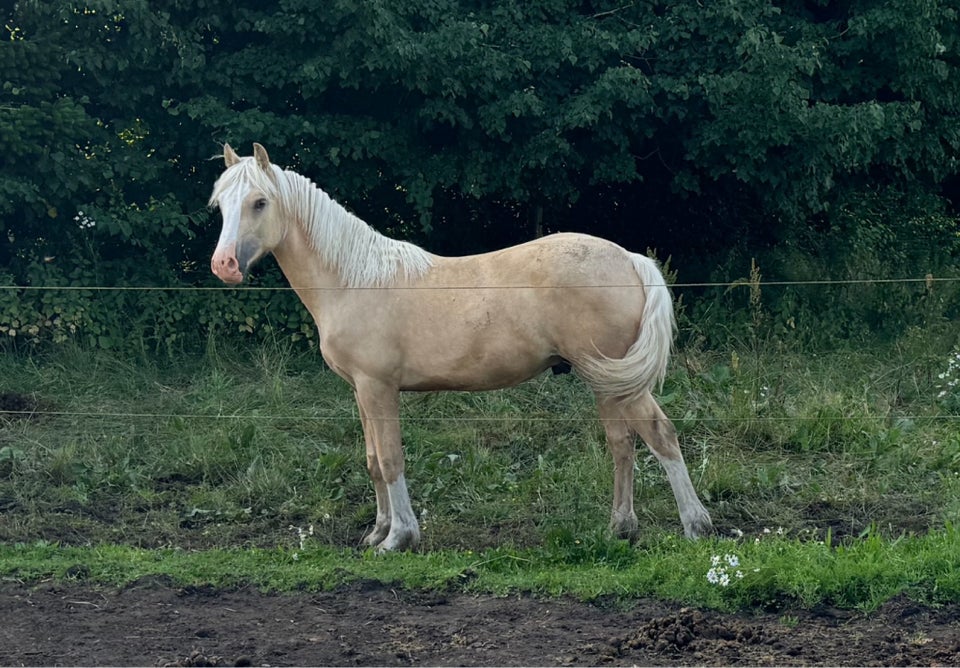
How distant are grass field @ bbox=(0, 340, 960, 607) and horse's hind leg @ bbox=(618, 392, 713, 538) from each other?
153mm

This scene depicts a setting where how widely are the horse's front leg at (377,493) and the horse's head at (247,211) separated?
1.05 meters

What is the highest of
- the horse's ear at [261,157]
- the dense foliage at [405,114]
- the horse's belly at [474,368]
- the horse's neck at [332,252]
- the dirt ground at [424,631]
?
the dense foliage at [405,114]

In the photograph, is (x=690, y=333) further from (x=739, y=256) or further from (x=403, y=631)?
(x=403, y=631)

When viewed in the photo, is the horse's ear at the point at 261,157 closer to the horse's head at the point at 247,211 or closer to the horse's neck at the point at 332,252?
the horse's head at the point at 247,211

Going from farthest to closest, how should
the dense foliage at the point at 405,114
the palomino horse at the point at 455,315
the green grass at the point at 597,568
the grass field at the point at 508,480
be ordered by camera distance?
1. the dense foliage at the point at 405,114
2. the palomino horse at the point at 455,315
3. the grass field at the point at 508,480
4. the green grass at the point at 597,568

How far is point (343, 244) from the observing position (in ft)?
19.8

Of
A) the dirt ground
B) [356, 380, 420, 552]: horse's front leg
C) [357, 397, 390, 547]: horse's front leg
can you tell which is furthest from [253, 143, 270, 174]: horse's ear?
the dirt ground

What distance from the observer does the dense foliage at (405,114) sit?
30.0 ft

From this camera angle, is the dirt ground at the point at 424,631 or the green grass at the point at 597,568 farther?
the green grass at the point at 597,568

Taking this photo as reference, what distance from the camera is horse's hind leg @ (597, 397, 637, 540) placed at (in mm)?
5887

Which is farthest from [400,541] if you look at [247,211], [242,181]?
[242,181]

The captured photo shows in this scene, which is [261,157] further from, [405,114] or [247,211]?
[405,114]

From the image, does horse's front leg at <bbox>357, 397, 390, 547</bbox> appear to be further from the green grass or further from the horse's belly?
the horse's belly

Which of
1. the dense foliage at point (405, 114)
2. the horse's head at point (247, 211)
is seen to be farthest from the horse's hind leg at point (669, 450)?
the dense foliage at point (405, 114)
